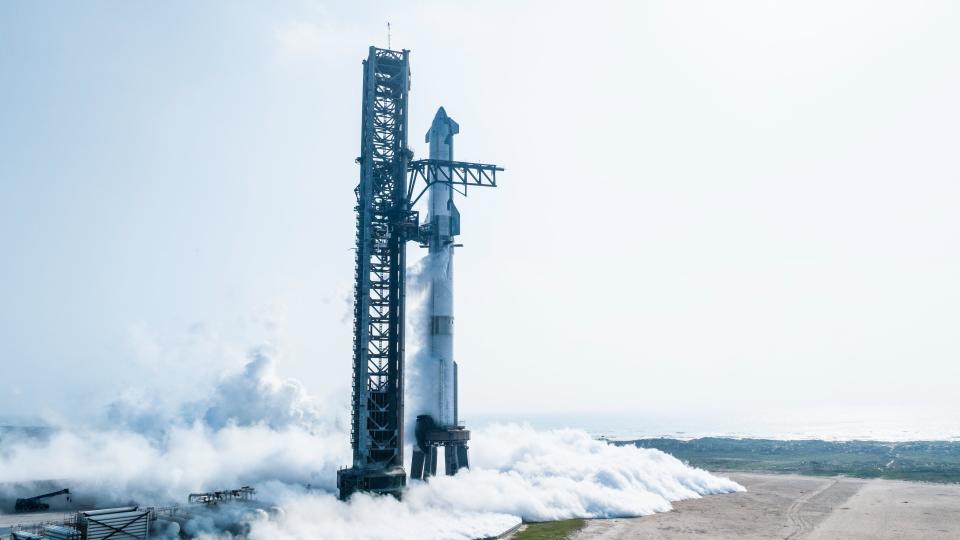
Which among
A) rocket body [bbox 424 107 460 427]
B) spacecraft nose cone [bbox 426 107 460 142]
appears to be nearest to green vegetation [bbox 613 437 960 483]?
rocket body [bbox 424 107 460 427]

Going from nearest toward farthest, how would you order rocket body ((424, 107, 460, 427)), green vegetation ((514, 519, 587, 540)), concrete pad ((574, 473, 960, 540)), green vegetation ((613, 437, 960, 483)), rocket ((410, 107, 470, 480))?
1. green vegetation ((514, 519, 587, 540))
2. concrete pad ((574, 473, 960, 540))
3. rocket ((410, 107, 470, 480))
4. rocket body ((424, 107, 460, 427))
5. green vegetation ((613, 437, 960, 483))

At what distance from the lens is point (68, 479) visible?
236 feet

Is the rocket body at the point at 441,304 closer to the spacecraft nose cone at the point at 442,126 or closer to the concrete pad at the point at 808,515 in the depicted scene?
the spacecraft nose cone at the point at 442,126

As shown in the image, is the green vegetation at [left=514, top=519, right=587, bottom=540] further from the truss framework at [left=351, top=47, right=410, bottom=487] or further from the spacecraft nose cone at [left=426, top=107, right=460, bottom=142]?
the spacecraft nose cone at [left=426, top=107, right=460, bottom=142]

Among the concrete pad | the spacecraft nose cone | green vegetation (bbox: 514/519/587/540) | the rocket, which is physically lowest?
the concrete pad

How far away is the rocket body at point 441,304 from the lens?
6531 cm

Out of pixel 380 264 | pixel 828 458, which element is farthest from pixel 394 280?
pixel 828 458

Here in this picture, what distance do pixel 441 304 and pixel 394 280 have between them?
849 centimetres

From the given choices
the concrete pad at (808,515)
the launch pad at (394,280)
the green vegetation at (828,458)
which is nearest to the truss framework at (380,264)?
the launch pad at (394,280)

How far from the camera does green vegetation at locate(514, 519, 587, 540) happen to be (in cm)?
5286

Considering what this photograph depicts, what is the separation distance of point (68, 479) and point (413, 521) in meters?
43.3

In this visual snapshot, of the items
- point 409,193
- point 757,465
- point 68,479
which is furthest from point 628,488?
point 757,465

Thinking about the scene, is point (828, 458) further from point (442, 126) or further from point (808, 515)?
point (442, 126)

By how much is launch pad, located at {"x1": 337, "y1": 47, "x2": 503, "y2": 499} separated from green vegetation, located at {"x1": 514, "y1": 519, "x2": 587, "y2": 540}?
34.4 feet
